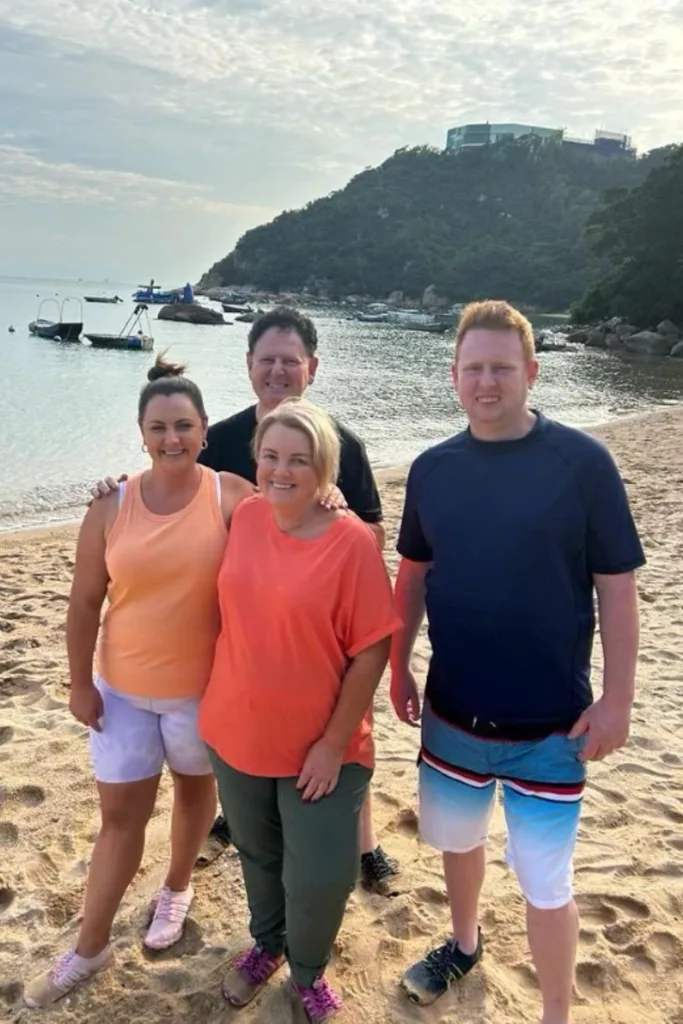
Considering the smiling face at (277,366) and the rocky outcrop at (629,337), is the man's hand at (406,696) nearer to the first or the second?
the smiling face at (277,366)

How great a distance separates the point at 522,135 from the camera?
152 m

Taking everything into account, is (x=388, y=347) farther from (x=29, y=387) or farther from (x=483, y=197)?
(x=483, y=197)

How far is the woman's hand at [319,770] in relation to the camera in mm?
2340

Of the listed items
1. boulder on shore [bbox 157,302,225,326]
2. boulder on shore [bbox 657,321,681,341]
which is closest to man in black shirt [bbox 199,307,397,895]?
boulder on shore [bbox 657,321,681,341]

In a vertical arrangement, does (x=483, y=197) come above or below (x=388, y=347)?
above

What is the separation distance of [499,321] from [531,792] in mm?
1411

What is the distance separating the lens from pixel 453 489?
241 cm

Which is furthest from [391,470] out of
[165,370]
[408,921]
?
[165,370]

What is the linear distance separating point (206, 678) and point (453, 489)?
40.1 inches

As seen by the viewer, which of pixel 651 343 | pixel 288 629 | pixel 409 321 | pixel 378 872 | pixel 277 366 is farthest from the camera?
Result: pixel 409 321

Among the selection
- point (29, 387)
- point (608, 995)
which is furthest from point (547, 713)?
point (29, 387)

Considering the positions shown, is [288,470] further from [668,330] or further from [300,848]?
[668,330]

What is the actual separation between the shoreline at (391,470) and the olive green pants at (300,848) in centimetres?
202

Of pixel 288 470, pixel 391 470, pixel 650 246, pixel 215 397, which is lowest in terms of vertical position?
pixel 215 397
